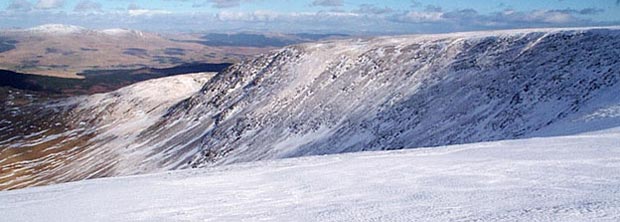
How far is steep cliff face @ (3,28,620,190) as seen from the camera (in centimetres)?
4178

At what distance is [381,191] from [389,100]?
142 feet

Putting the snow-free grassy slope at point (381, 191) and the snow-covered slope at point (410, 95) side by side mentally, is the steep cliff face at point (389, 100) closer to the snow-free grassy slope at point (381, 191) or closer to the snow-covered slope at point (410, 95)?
the snow-covered slope at point (410, 95)

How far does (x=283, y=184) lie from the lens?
15516 millimetres

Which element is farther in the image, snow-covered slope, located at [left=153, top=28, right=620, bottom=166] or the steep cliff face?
snow-covered slope, located at [left=153, top=28, right=620, bottom=166]

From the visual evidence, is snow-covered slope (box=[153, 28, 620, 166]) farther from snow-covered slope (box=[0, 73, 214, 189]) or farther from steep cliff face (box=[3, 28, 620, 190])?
snow-covered slope (box=[0, 73, 214, 189])

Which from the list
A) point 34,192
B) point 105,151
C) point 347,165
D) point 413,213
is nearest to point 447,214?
point 413,213

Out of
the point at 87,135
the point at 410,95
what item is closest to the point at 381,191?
the point at 410,95

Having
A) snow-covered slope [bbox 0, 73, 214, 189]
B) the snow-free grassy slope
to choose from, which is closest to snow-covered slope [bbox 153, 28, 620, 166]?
snow-covered slope [bbox 0, 73, 214, 189]

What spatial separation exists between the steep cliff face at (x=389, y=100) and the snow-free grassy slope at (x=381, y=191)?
13.1 metres

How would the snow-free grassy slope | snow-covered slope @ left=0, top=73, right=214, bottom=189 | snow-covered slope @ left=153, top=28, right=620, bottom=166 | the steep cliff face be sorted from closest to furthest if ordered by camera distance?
the snow-free grassy slope → the steep cliff face → snow-covered slope @ left=153, top=28, right=620, bottom=166 → snow-covered slope @ left=0, top=73, right=214, bottom=189

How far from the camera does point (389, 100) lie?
56.1 m

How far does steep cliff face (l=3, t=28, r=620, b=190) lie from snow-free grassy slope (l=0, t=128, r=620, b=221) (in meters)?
13.1

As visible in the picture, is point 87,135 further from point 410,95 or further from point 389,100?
point 410,95

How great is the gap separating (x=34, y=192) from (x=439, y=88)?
4293 centimetres
